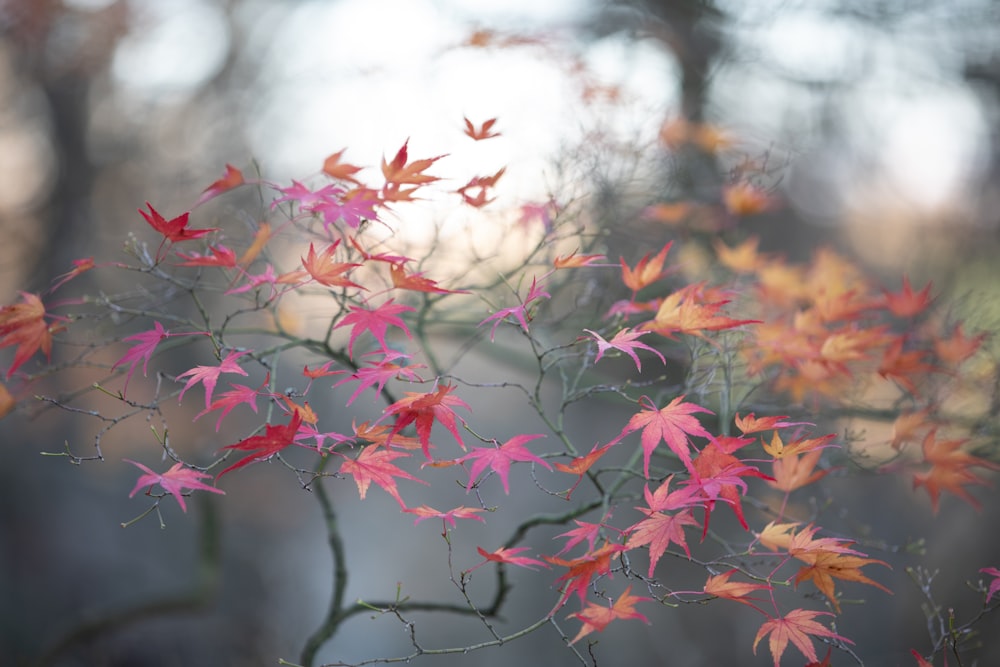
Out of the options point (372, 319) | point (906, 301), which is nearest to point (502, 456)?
point (372, 319)

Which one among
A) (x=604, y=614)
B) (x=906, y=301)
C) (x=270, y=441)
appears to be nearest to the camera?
(x=270, y=441)

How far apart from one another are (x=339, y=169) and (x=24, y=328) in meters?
0.78

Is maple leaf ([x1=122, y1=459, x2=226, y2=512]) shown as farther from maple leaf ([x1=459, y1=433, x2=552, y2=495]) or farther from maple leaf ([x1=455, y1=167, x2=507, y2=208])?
maple leaf ([x1=455, y1=167, x2=507, y2=208])

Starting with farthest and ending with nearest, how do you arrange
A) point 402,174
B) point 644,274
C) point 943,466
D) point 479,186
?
1. point 943,466
2. point 479,186
3. point 644,274
4. point 402,174

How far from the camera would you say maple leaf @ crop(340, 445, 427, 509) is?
135cm

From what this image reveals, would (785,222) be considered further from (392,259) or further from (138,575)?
(138,575)

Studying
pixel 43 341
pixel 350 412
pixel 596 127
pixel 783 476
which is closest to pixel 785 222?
pixel 596 127

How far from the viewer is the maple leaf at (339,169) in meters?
1.55

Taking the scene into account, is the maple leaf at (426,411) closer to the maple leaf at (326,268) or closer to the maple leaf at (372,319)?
the maple leaf at (372,319)

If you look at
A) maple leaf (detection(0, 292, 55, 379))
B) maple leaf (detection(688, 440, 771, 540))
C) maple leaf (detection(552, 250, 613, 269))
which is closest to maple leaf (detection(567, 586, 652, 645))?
maple leaf (detection(688, 440, 771, 540))

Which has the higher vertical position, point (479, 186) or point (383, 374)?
point (479, 186)

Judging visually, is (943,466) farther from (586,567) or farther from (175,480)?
(175,480)

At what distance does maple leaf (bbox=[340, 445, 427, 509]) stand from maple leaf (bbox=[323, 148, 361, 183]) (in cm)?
61

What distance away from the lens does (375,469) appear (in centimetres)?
139
